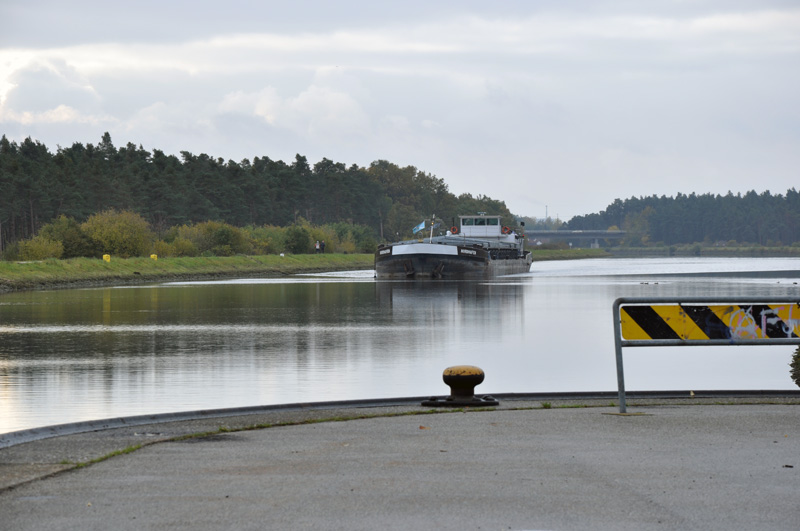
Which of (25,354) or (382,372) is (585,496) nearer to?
(382,372)

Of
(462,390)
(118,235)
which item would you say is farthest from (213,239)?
(462,390)

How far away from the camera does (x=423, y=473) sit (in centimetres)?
848

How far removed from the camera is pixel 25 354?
22000 mm

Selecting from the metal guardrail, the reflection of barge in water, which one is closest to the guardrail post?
the metal guardrail

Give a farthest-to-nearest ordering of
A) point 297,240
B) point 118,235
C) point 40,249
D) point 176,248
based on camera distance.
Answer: point 297,240, point 176,248, point 118,235, point 40,249

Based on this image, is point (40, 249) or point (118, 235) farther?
point (118, 235)

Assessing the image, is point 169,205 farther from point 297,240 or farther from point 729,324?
point 729,324

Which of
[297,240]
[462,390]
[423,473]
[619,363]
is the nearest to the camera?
[423,473]

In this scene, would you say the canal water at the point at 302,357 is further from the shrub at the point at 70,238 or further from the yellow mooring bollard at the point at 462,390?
the shrub at the point at 70,238

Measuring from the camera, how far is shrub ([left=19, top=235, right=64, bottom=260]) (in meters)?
76.1

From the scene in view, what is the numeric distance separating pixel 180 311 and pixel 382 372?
20.0 m

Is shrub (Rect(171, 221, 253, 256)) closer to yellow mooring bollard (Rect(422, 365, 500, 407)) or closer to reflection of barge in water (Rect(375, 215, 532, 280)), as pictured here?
reflection of barge in water (Rect(375, 215, 532, 280))

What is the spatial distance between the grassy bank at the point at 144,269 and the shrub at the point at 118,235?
2.98 m

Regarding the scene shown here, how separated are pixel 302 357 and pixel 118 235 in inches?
2640
